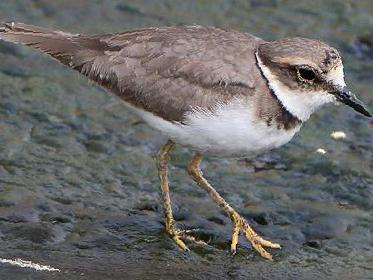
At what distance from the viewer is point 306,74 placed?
6.26 m

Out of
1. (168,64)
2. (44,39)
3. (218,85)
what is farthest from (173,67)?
(44,39)

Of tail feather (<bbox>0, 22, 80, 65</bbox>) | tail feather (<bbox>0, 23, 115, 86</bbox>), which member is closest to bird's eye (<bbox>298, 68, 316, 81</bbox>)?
tail feather (<bbox>0, 23, 115, 86</bbox>)

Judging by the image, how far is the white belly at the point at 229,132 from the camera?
6184 mm

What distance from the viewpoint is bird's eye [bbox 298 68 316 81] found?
20.5 feet

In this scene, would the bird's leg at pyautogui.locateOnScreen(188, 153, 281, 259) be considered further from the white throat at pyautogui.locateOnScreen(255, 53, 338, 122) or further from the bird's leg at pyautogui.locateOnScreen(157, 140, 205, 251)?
the white throat at pyautogui.locateOnScreen(255, 53, 338, 122)

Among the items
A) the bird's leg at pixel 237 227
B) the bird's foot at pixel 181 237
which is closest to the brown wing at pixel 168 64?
the bird's leg at pixel 237 227

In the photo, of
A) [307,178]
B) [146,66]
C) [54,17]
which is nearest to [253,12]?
[54,17]

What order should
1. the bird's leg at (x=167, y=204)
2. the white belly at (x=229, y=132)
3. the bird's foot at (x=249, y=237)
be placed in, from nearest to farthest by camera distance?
the white belly at (x=229, y=132) < the bird's foot at (x=249, y=237) < the bird's leg at (x=167, y=204)

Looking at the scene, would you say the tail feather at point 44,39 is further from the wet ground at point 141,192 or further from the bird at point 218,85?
the wet ground at point 141,192

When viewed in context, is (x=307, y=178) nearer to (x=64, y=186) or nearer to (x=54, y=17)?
(x=64, y=186)

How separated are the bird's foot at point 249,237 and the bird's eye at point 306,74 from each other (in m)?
1.07

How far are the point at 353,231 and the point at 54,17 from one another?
13.4 ft

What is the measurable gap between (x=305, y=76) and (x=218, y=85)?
1.81 ft

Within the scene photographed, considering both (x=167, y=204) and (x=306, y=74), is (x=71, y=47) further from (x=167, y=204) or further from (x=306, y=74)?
(x=306, y=74)
